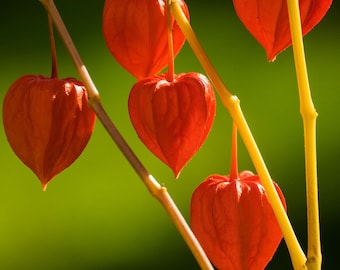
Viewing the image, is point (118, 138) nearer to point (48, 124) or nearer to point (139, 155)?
point (48, 124)

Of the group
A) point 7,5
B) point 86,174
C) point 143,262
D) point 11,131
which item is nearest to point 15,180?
→ point 86,174

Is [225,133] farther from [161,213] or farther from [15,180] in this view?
[15,180]

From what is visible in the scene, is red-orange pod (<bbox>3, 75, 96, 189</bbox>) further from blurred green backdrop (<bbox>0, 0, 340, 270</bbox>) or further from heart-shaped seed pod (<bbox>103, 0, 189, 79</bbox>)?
blurred green backdrop (<bbox>0, 0, 340, 270</bbox>)

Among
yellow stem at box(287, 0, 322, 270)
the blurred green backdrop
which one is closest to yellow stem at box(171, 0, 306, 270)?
yellow stem at box(287, 0, 322, 270)

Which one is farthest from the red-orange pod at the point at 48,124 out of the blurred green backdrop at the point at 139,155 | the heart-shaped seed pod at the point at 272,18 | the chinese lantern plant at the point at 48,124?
the blurred green backdrop at the point at 139,155

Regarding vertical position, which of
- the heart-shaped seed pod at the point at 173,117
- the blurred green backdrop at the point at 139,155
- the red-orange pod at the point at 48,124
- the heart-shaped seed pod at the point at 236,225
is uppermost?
the red-orange pod at the point at 48,124

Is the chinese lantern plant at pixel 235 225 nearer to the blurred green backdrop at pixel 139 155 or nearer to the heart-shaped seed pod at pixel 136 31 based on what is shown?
the heart-shaped seed pod at pixel 136 31

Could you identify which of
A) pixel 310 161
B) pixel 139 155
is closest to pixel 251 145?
pixel 310 161
